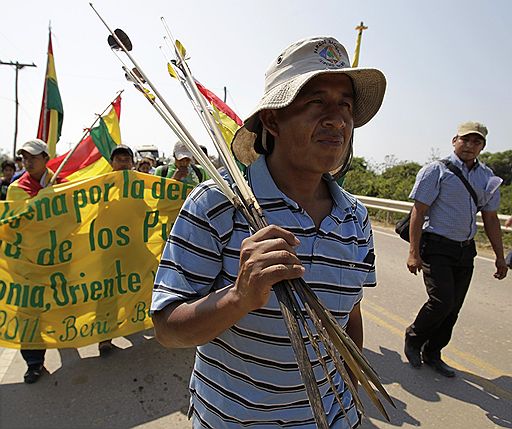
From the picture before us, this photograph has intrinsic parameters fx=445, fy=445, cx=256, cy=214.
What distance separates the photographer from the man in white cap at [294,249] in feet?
4.13

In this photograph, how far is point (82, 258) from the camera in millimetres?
3680

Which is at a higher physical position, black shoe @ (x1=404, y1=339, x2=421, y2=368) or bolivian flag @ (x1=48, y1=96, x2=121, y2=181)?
bolivian flag @ (x1=48, y1=96, x2=121, y2=181)

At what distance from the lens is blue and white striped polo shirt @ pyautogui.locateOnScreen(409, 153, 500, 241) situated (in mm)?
3674

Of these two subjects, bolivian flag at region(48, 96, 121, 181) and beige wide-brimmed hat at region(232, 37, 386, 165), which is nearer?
beige wide-brimmed hat at region(232, 37, 386, 165)

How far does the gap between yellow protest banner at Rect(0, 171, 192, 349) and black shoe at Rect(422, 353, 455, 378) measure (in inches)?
96.7

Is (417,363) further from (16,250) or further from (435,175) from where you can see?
(16,250)

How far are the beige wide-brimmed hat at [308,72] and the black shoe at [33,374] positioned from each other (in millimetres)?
3054

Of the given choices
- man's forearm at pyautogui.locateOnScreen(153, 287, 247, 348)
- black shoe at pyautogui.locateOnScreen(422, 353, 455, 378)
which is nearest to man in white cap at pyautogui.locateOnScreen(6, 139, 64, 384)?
man's forearm at pyautogui.locateOnScreen(153, 287, 247, 348)

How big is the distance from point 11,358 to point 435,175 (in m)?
4.01

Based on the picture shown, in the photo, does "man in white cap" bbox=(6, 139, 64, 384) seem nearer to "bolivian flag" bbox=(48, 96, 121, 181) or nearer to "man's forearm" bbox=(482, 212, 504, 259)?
"bolivian flag" bbox=(48, 96, 121, 181)

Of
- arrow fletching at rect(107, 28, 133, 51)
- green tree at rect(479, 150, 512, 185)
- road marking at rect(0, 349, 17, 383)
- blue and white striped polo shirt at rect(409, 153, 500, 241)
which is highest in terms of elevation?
green tree at rect(479, 150, 512, 185)

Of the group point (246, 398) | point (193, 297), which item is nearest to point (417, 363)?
point (246, 398)

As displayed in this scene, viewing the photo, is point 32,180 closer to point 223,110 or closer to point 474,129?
point 223,110

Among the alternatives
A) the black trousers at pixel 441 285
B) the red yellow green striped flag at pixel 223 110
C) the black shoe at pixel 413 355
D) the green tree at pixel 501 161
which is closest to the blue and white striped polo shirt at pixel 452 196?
the black trousers at pixel 441 285
